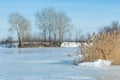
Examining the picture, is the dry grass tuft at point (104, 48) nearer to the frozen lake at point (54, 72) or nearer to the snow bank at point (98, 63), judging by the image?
the snow bank at point (98, 63)

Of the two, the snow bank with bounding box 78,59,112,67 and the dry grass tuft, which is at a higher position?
the dry grass tuft

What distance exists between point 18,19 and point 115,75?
63425 millimetres

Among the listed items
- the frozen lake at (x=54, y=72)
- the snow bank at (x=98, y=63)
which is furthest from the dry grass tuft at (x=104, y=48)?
the frozen lake at (x=54, y=72)

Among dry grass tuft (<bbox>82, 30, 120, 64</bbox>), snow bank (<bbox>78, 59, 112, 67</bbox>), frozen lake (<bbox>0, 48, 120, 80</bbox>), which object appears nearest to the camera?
frozen lake (<bbox>0, 48, 120, 80</bbox>)

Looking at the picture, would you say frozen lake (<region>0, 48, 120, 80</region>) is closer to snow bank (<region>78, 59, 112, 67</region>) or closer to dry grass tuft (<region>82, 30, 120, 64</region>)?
snow bank (<region>78, 59, 112, 67</region>)

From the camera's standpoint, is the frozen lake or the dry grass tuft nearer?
the frozen lake

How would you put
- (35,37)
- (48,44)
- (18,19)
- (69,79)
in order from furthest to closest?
(35,37), (18,19), (48,44), (69,79)

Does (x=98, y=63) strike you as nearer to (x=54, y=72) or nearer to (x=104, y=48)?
(x=104, y=48)

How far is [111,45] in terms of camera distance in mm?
18938

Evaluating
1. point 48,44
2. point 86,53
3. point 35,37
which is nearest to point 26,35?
point 35,37

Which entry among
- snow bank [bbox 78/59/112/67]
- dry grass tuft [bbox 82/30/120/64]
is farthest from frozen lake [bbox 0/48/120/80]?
dry grass tuft [bbox 82/30/120/64]

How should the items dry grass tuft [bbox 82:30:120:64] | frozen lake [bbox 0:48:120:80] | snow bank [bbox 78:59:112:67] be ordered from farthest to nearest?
dry grass tuft [bbox 82:30:120:64]
snow bank [bbox 78:59:112:67]
frozen lake [bbox 0:48:120:80]

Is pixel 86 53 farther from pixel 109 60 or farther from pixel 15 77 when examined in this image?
pixel 15 77

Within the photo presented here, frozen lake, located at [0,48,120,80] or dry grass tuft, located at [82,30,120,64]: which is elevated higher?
dry grass tuft, located at [82,30,120,64]
